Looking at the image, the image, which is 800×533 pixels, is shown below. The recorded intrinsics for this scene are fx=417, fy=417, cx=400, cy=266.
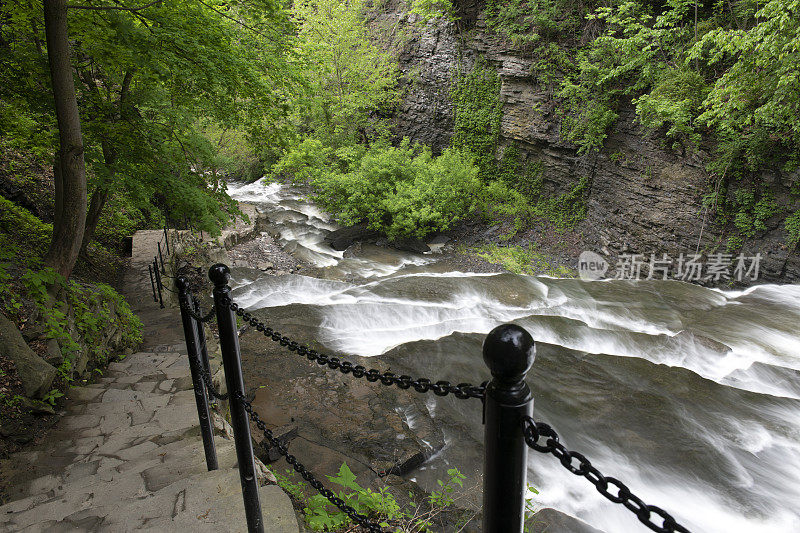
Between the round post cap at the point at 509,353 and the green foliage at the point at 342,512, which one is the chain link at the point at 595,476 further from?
the green foliage at the point at 342,512

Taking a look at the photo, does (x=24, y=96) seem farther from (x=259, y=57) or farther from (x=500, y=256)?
(x=500, y=256)

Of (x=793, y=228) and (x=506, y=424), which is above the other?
(x=506, y=424)

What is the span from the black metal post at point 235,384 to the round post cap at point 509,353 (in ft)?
5.09

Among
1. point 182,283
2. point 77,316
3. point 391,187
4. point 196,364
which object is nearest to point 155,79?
point 77,316

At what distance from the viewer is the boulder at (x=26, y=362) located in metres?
3.92

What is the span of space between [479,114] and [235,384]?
53.1 feet

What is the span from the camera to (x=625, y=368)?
21.9ft

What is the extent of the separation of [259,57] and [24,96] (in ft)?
9.05

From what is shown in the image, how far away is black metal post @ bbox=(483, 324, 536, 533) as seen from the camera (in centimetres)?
107

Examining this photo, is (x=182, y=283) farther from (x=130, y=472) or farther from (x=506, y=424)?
(x=506, y=424)

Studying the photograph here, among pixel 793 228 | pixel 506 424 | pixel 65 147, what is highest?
pixel 65 147

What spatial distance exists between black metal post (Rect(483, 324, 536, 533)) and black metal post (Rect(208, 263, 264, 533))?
1.51m

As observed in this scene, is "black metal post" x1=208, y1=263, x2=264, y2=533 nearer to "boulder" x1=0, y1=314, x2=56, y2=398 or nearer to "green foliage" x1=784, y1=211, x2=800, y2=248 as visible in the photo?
"boulder" x1=0, y1=314, x2=56, y2=398

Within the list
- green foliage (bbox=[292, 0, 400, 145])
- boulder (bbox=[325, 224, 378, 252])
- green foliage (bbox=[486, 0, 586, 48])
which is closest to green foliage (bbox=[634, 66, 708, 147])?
green foliage (bbox=[486, 0, 586, 48])
